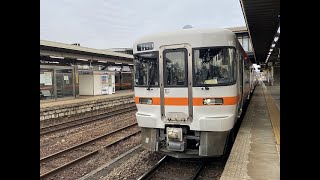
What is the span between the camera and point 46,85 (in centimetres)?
1588

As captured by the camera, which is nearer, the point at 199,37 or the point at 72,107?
the point at 199,37

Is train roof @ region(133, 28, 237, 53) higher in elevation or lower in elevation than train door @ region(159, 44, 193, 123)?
higher

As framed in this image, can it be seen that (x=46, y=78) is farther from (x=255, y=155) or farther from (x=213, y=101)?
(x=255, y=155)

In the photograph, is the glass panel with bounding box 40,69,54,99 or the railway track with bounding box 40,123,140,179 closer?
the railway track with bounding box 40,123,140,179

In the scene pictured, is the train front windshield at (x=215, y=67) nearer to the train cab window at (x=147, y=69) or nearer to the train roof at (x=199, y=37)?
the train roof at (x=199, y=37)

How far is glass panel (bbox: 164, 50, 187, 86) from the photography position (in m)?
5.52

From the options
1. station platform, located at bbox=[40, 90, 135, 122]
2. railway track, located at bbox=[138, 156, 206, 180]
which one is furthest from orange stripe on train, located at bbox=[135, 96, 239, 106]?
station platform, located at bbox=[40, 90, 135, 122]

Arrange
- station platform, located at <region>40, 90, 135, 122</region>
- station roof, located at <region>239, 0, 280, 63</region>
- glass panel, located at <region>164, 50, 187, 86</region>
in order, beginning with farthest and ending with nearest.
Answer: station platform, located at <region>40, 90, 135, 122</region> → station roof, located at <region>239, 0, 280, 63</region> → glass panel, located at <region>164, 50, 187, 86</region>

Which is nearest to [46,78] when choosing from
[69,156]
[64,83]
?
[64,83]

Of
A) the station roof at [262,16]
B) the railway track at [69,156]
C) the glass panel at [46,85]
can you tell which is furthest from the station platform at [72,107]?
the station roof at [262,16]

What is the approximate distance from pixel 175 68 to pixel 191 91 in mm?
584

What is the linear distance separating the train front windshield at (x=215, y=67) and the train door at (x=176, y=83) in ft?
0.81

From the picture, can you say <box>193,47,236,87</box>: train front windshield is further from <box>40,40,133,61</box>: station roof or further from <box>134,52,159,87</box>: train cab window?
<box>40,40,133,61</box>: station roof
